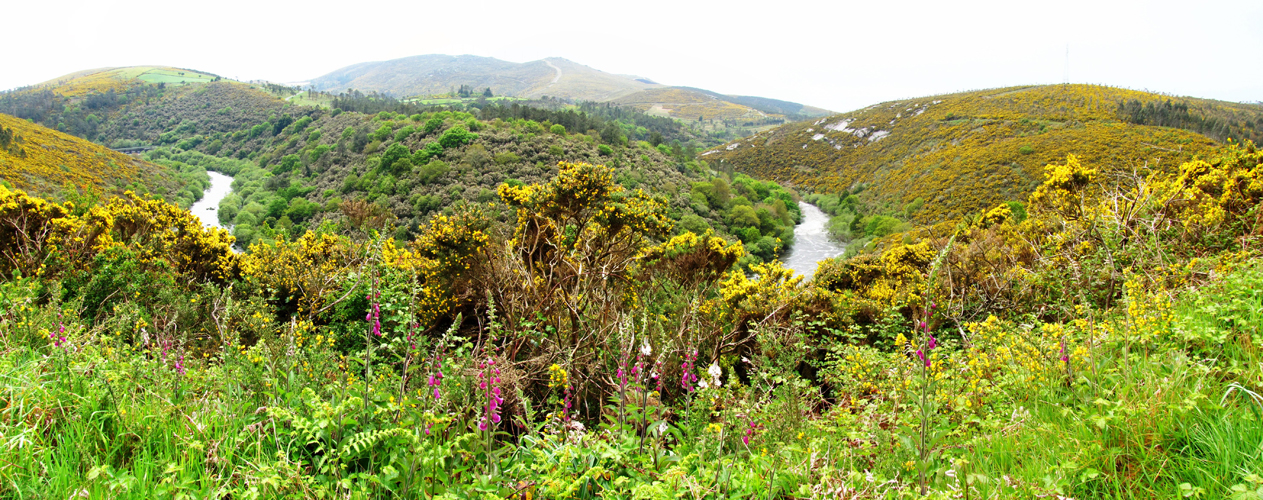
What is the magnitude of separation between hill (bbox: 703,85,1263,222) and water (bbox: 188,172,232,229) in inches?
2234

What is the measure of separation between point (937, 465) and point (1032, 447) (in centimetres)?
43

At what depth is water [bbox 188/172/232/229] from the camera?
45.1 meters

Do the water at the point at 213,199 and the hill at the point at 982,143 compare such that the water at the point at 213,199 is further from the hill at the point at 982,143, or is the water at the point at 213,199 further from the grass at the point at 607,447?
the hill at the point at 982,143

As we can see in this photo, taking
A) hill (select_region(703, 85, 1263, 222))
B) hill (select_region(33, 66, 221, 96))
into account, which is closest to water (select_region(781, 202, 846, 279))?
hill (select_region(703, 85, 1263, 222))

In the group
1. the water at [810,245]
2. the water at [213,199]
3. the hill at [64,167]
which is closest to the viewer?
the hill at [64,167]

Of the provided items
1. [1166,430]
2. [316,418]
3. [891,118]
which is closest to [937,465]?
[1166,430]

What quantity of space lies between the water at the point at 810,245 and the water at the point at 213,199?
45.0m

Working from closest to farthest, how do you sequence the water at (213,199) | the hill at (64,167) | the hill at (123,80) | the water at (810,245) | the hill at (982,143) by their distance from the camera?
the hill at (64,167), the water at (810,245), the hill at (982,143), the water at (213,199), the hill at (123,80)

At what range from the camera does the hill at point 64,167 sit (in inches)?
1211

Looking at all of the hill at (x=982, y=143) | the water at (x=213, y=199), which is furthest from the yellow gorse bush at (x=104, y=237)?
the water at (x=213, y=199)

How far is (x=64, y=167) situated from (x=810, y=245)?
56.7 meters

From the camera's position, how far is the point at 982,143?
4622cm

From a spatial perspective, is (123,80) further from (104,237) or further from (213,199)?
(104,237)

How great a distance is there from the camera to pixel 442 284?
8180 mm
